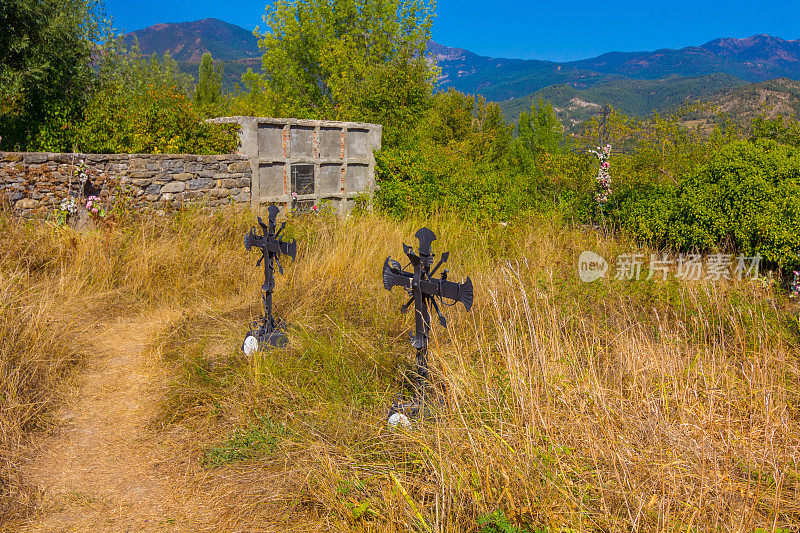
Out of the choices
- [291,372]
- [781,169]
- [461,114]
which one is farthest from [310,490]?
[461,114]

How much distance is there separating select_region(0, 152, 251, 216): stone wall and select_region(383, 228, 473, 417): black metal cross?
5398 mm

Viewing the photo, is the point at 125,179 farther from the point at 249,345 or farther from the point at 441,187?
the point at 441,187

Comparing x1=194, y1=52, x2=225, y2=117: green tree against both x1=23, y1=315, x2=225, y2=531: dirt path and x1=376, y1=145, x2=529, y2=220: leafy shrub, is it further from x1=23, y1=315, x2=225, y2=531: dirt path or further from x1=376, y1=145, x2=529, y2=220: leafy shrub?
x1=23, y1=315, x2=225, y2=531: dirt path

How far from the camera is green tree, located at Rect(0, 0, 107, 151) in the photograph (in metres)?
8.56

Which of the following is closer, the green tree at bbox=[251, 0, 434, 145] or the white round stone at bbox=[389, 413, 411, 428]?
the white round stone at bbox=[389, 413, 411, 428]

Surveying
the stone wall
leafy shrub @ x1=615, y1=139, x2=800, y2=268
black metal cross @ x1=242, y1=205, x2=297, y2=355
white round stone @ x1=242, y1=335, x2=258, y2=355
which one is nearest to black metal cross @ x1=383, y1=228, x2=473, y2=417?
black metal cross @ x1=242, y1=205, x2=297, y2=355

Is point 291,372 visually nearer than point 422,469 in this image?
No

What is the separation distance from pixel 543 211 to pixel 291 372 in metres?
6.21

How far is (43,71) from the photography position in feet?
30.9

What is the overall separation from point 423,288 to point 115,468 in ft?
6.84

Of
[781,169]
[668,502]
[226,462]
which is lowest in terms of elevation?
[226,462]

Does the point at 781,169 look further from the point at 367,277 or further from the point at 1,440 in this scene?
the point at 1,440

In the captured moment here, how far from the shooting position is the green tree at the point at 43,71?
8.56 meters

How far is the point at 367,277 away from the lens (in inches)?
233
